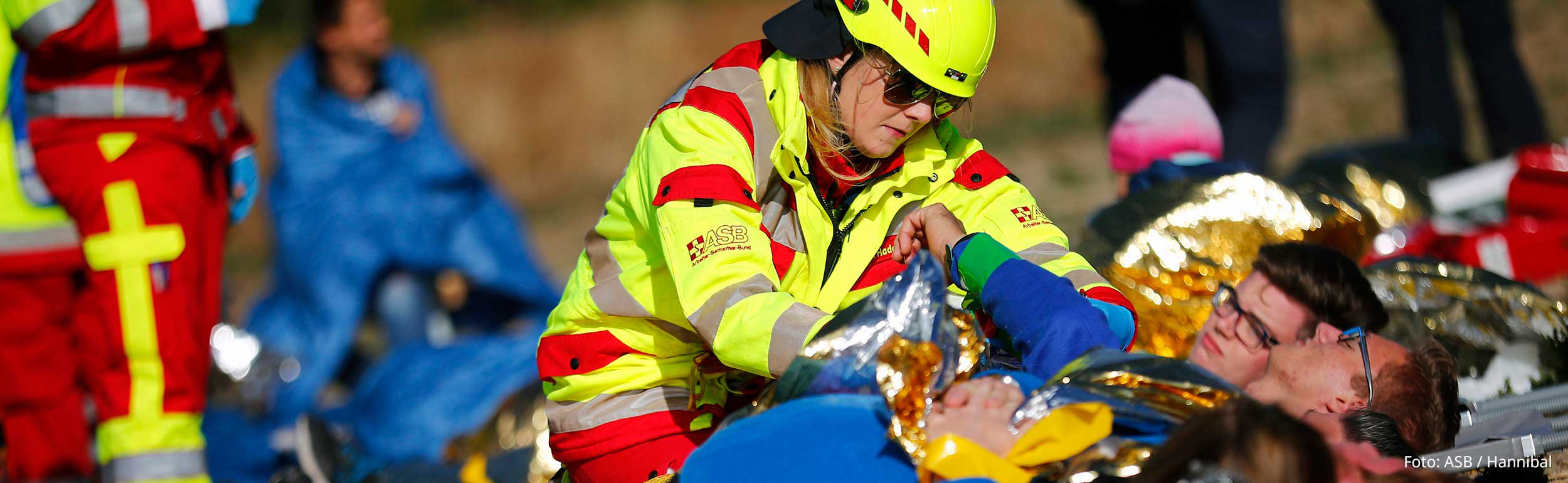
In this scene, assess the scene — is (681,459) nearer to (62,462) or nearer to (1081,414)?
(1081,414)

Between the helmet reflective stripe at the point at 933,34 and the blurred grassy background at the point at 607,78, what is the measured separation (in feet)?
19.0

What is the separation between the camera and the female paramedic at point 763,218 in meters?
2.32

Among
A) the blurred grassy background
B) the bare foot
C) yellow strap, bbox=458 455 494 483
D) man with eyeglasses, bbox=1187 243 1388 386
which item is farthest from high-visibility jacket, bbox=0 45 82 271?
the blurred grassy background

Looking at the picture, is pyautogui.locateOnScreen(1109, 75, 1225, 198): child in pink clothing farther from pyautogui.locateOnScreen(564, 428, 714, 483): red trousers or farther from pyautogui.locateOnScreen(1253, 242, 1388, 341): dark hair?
pyautogui.locateOnScreen(564, 428, 714, 483): red trousers

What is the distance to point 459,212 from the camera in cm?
618

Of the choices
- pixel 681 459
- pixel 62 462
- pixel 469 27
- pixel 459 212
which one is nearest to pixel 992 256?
pixel 681 459

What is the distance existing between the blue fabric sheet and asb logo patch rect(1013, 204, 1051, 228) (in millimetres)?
3242

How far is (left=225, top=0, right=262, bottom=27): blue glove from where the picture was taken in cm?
354

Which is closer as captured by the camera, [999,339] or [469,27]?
[999,339]

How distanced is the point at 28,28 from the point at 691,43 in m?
8.70

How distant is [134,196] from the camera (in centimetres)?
339

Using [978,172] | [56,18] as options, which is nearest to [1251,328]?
[978,172]

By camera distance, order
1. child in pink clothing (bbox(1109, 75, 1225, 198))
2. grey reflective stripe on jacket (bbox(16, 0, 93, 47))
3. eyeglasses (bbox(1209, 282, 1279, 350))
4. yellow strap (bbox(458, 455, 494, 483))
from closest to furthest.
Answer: eyeglasses (bbox(1209, 282, 1279, 350)), grey reflective stripe on jacket (bbox(16, 0, 93, 47)), yellow strap (bbox(458, 455, 494, 483)), child in pink clothing (bbox(1109, 75, 1225, 198))

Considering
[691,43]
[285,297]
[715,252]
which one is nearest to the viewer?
[715,252]
